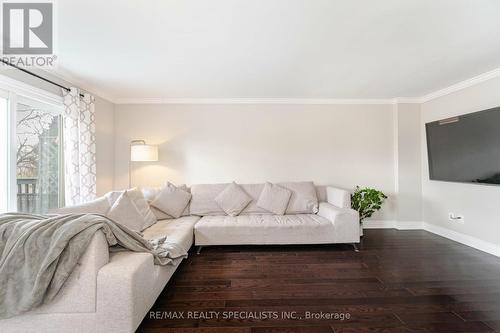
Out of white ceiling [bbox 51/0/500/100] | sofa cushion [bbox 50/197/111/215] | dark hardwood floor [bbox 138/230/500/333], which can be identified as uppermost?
white ceiling [bbox 51/0/500/100]

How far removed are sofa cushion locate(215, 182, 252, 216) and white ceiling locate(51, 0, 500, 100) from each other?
1.67 m

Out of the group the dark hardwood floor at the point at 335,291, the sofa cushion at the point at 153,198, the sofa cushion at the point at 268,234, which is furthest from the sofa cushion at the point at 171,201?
the dark hardwood floor at the point at 335,291

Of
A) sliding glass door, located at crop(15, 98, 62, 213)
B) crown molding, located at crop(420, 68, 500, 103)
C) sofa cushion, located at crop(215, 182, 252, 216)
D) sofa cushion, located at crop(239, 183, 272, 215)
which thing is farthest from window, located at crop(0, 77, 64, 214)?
crown molding, located at crop(420, 68, 500, 103)

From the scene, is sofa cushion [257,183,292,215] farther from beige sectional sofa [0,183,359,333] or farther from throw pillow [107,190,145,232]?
throw pillow [107,190,145,232]

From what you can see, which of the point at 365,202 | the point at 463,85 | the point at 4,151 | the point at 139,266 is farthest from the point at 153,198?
the point at 463,85

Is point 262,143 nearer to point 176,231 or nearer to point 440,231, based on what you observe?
point 176,231

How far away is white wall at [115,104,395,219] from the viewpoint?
416 cm

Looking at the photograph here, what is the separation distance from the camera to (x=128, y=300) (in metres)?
1.43

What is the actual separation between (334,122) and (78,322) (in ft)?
14.0

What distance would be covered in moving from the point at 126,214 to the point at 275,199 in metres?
2.14

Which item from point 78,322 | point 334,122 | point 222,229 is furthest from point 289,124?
point 78,322

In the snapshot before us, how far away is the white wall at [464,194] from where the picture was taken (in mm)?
3025

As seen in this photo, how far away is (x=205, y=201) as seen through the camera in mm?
3752

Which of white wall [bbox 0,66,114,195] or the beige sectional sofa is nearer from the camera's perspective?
the beige sectional sofa
